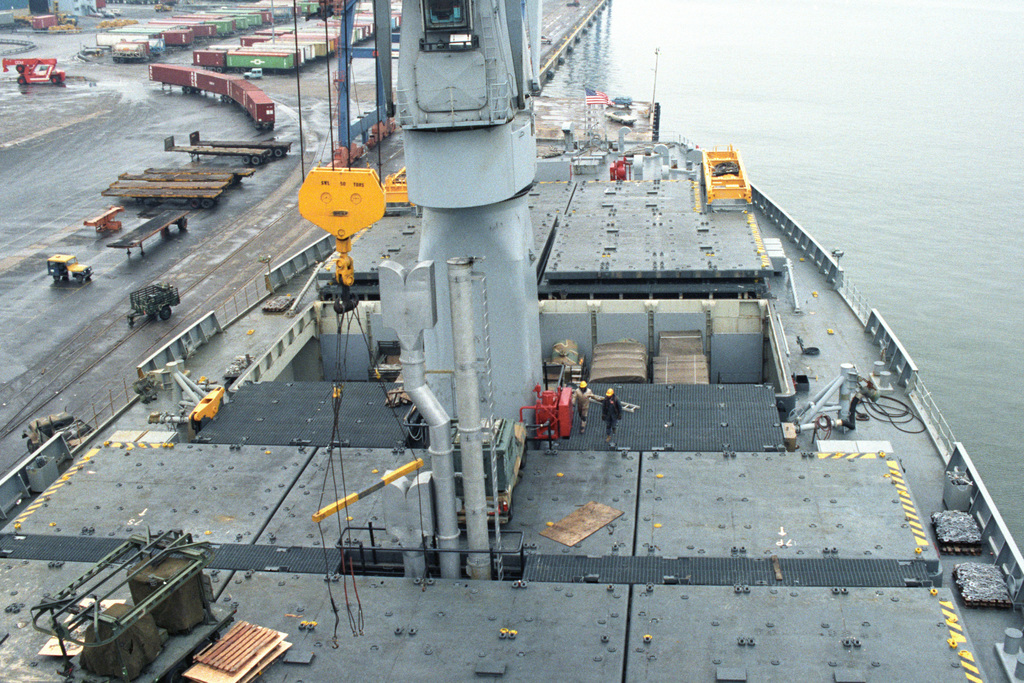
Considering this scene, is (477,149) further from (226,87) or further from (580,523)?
(226,87)

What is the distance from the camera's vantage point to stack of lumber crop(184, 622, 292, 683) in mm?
11336

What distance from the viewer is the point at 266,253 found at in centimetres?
5384

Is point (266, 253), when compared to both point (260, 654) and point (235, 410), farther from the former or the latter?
point (260, 654)

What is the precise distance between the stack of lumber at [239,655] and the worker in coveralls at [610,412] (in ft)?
25.8

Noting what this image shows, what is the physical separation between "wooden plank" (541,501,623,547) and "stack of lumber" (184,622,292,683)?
441 cm

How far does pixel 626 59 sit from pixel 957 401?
112 metres

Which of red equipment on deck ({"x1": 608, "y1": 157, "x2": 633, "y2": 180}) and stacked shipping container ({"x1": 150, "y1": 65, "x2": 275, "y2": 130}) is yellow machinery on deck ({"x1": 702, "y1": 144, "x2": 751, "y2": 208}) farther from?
stacked shipping container ({"x1": 150, "y1": 65, "x2": 275, "y2": 130})

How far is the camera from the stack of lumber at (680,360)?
24.6 m

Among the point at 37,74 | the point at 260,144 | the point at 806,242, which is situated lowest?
the point at 260,144

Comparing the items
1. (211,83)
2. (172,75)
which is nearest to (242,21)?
(172,75)

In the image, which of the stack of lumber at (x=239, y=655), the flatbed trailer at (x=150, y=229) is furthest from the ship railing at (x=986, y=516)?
the flatbed trailer at (x=150, y=229)

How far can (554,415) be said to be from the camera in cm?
1814

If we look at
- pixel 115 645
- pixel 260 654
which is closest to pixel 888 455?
pixel 260 654

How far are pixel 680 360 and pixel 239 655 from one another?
16250 millimetres
